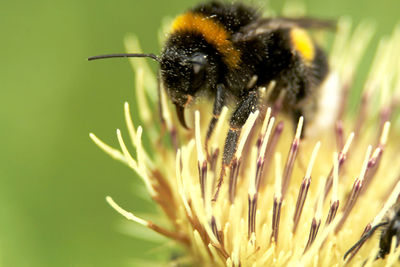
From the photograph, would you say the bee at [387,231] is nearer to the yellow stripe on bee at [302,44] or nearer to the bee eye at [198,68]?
the yellow stripe on bee at [302,44]

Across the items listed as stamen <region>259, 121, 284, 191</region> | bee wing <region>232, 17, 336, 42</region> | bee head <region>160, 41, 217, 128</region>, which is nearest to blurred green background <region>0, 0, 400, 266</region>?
stamen <region>259, 121, 284, 191</region>

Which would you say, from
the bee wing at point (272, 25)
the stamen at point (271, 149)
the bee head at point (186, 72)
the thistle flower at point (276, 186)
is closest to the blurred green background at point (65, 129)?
the thistle flower at point (276, 186)

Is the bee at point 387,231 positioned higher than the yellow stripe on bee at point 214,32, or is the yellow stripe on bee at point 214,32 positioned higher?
the yellow stripe on bee at point 214,32

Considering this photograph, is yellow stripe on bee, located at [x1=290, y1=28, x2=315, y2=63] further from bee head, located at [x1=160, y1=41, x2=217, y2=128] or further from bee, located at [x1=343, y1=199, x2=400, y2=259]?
bee, located at [x1=343, y1=199, x2=400, y2=259]

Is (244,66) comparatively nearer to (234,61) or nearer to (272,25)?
(234,61)

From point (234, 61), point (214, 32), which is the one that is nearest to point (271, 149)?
point (234, 61)

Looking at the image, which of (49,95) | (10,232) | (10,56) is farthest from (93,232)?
(10,56)

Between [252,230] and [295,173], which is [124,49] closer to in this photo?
[295,173]
